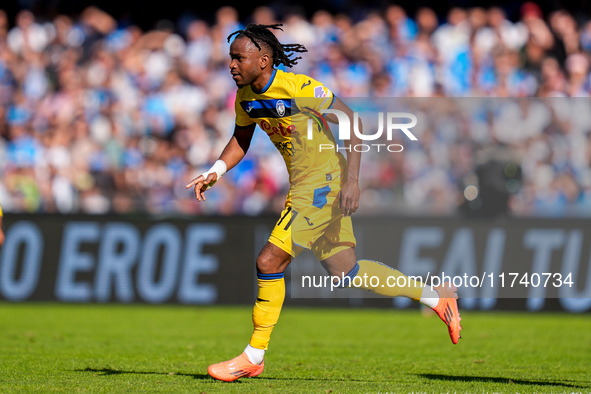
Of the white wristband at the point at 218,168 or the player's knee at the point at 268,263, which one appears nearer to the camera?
the player's knee at the point at 268,263

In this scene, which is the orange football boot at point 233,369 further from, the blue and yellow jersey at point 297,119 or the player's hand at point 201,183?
the blue and yellow jersey at point 297,119

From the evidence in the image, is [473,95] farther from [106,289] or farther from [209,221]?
[106,289]

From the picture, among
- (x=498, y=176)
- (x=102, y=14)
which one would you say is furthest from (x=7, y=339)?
(x=102, y=14)

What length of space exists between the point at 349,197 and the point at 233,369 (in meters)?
1.56

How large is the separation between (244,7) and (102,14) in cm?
290

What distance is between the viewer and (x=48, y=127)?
15.3 m

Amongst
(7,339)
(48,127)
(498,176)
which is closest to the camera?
(7,339)

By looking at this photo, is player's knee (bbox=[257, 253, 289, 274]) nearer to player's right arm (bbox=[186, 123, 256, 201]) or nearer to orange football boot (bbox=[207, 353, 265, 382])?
orange football boot (bbox=[207, 353, 265, 382])

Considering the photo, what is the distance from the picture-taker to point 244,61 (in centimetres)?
613

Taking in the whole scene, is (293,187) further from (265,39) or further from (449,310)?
(449,310)

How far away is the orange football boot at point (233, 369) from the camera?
20.4ft

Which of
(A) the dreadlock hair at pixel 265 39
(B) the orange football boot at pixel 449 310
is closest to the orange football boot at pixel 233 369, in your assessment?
(B) the orange football boot at pixel 449 310

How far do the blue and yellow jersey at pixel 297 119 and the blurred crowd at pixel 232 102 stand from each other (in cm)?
576

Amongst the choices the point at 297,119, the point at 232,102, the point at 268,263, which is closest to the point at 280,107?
the point at 297,119
